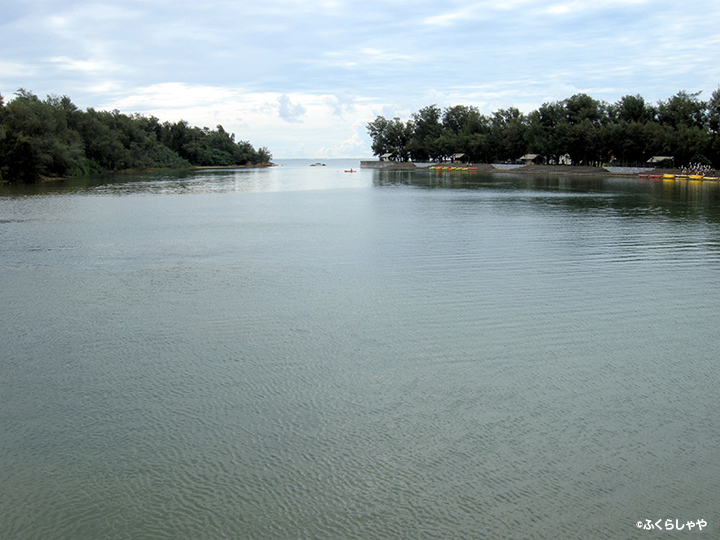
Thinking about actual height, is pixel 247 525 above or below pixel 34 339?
below

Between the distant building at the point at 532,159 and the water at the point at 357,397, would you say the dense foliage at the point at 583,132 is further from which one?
the water at the point at 357,397

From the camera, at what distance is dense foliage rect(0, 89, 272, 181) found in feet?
192

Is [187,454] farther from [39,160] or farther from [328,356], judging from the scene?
[39,160]

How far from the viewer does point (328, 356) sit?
8320 millimetres

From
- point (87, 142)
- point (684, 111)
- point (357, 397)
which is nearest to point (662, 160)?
point (684, 111)

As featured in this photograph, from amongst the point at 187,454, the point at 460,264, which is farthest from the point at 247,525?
the point at 460,264

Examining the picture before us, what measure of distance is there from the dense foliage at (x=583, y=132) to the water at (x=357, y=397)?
2127 inches

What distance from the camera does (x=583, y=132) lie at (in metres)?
73.1

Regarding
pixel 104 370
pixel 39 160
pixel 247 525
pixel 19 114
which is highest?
pixel 19 114

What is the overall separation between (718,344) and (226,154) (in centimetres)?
13611

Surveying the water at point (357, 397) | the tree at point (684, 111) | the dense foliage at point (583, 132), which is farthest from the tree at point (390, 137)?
the water at point (357, 397)

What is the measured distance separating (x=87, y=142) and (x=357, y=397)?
3354 inches

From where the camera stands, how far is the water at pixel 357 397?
4926mm

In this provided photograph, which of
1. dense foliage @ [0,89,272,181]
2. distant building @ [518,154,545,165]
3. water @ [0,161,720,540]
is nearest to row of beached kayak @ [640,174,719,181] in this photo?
distant building @ [518,154,545,165]
